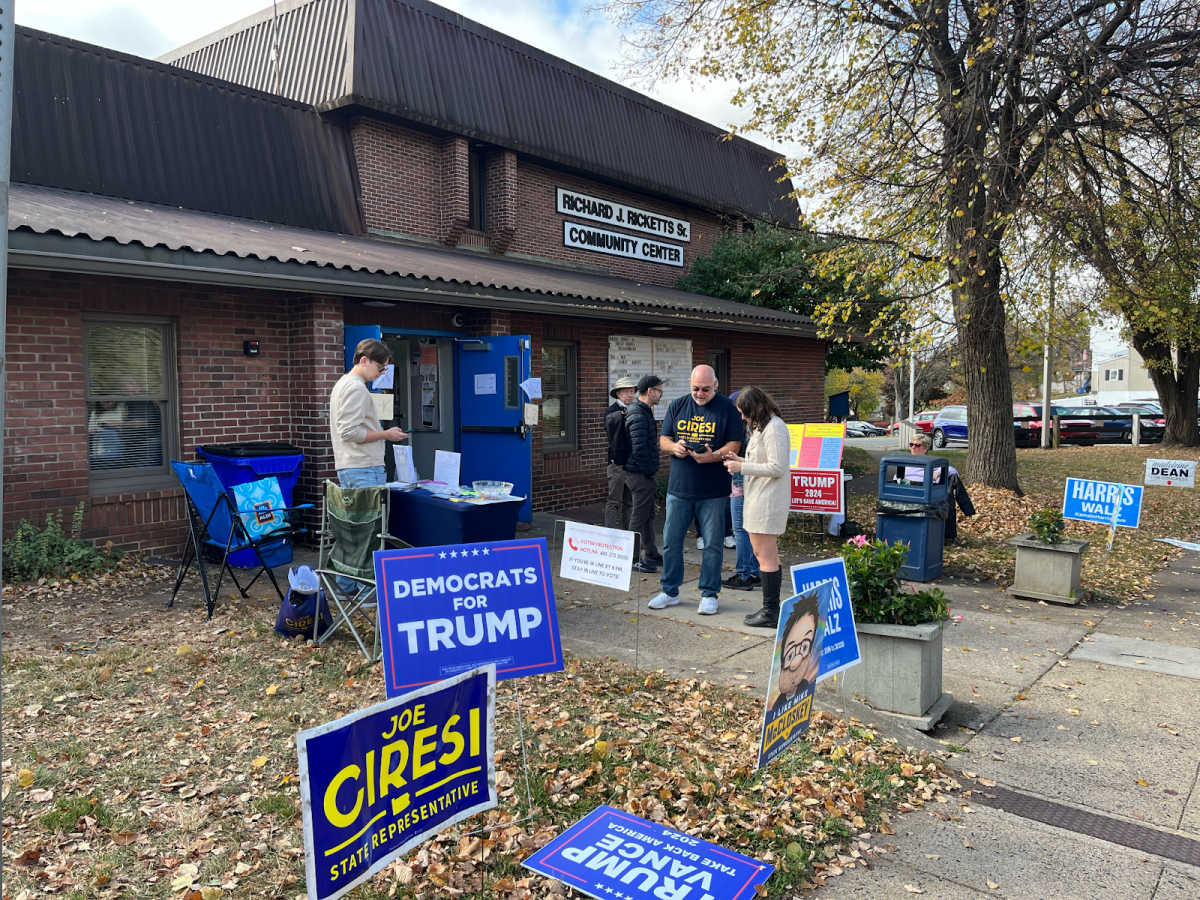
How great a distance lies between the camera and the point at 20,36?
9.12m

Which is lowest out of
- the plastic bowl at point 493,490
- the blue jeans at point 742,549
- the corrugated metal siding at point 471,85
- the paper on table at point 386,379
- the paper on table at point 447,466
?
the blue jeans at point 742,549

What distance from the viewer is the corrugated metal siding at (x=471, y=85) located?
12.1 metres

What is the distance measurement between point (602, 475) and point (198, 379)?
20.6 feet

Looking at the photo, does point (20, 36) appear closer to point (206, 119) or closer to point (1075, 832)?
point (206, 119)

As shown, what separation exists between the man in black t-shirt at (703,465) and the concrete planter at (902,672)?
1872 mm

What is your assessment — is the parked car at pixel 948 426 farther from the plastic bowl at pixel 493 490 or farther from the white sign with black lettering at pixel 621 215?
the plastic bowl at pixel 493 490

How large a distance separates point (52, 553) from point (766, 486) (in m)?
5.94

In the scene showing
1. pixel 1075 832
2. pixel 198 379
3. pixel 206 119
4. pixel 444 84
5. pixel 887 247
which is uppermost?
pixel 444 84

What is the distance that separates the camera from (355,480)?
6406 mm

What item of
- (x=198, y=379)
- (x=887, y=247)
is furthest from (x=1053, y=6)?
(x=198, y=379)

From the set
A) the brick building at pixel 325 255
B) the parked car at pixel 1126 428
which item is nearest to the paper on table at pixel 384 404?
the brick building at pixel 325 255

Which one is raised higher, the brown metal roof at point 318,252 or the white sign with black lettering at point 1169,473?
the brown metal roof at point 318,252

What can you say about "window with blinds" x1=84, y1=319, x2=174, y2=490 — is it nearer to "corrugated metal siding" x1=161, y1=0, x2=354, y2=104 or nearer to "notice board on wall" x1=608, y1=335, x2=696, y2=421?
"corrugated metal siding" x1=161, y1=0, x2=354, y2=104

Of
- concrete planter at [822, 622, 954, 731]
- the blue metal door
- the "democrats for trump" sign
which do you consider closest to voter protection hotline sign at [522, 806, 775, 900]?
concrete planter at [822, 622, 954, 731]
